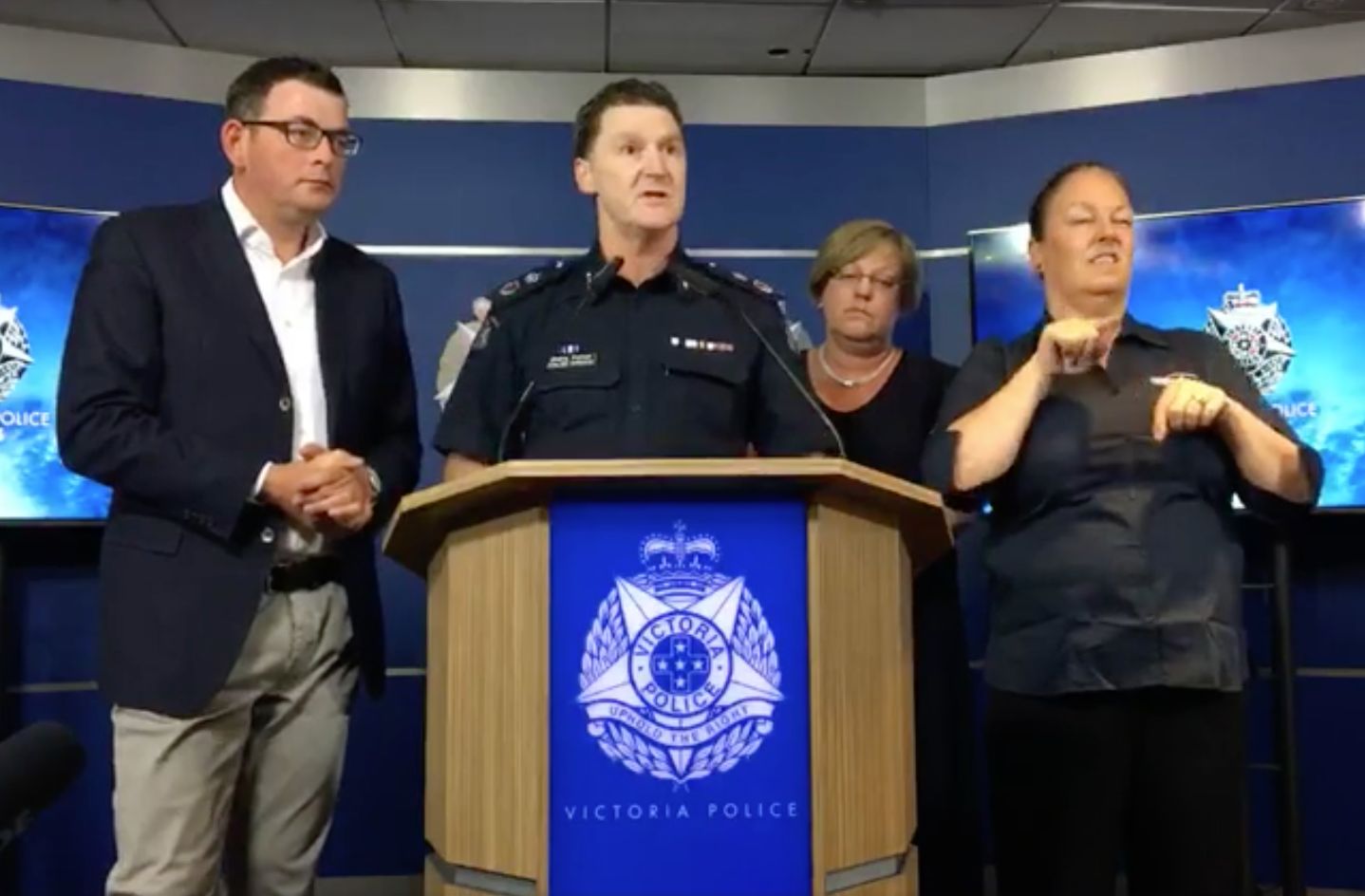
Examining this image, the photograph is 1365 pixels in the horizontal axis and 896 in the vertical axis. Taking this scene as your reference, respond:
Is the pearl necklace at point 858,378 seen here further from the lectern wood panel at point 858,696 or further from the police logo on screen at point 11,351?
the police logo on screen at point 11,351

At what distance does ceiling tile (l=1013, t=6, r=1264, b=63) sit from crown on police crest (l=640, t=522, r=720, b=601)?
3.80m

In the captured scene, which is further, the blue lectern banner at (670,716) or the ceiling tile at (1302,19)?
the ceiling tile at (1302,19)

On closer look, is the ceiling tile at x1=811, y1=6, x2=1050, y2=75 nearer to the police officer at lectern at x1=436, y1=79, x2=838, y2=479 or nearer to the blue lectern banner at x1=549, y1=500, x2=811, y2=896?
the police officer at lectern at x1=436, y1=79, x2=838, y2=479

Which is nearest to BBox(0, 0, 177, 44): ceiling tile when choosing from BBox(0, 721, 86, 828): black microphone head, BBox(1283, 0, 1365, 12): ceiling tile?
BBox(1283, 0, 1365, 12): ceiling tile

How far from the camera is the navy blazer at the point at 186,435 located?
6.42 ft

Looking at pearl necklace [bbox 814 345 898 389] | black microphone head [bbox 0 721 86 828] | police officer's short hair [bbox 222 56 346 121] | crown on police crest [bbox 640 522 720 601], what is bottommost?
black microphone head [bbox 0 721 86 828]

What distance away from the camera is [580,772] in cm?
159

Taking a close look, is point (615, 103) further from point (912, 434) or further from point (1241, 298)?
point (1241, 298)

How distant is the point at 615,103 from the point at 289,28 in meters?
3.09

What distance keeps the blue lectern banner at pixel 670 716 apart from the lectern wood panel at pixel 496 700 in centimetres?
2

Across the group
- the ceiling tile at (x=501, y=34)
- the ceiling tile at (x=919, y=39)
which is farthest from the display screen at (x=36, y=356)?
the ceiling tile at (x=919, y=39)

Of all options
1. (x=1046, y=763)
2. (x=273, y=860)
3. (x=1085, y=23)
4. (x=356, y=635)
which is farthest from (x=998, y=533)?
(x=1085, y=23)

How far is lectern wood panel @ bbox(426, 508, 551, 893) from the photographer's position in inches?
62.7

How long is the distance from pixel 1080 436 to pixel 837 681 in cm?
66
